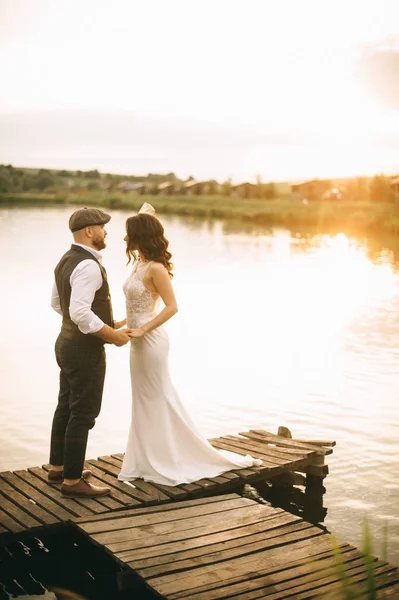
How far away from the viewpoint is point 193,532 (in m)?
5.49

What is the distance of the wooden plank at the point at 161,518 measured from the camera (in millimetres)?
5500

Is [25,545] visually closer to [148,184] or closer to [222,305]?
[222,305]

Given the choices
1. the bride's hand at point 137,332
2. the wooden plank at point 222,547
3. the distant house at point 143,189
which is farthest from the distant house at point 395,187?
the wooden plank at point 222,547

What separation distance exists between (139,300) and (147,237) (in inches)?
21.3

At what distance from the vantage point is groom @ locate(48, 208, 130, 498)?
571cm

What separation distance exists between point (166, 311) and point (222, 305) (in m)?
16.1

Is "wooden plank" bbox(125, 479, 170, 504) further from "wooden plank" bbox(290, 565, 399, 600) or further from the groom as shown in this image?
"wooden plank" bbox(290, 565, 399, 600)

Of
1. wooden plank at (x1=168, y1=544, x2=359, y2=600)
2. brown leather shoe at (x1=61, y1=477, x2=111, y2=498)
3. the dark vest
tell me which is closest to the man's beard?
the dark vest

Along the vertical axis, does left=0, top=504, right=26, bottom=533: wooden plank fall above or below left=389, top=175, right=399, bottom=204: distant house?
below

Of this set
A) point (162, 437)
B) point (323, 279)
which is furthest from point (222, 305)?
point (162, 437)

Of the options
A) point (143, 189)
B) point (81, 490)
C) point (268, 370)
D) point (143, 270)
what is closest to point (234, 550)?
point (81, 490)

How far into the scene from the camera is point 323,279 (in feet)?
105

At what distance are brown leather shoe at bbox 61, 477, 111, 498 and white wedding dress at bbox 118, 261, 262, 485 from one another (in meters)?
0.42

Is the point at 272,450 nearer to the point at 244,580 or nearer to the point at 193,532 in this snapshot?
the point at 193,532
